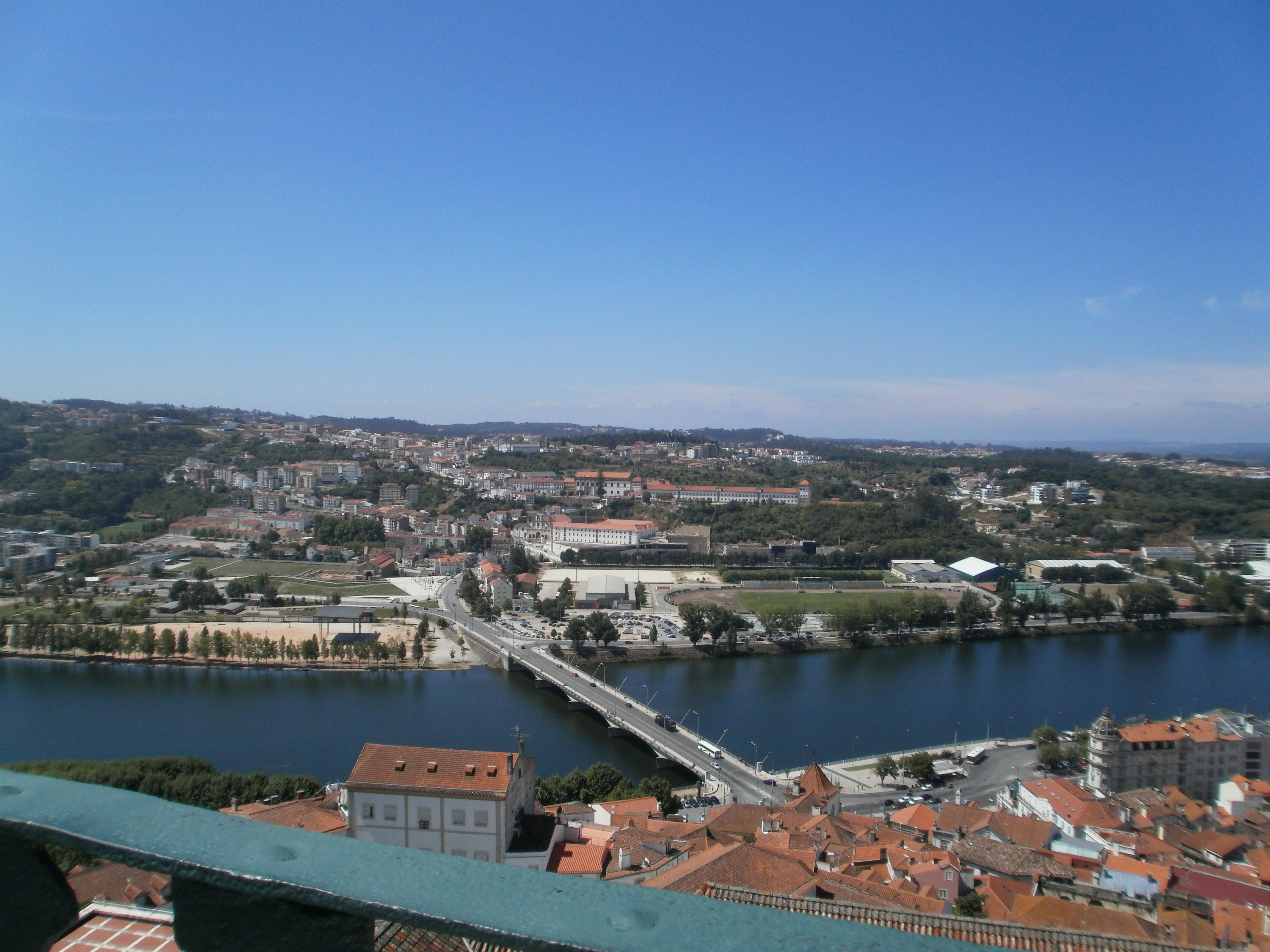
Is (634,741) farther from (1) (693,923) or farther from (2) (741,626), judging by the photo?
(1) (693,923)

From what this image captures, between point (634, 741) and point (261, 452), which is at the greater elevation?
point (261, 452)

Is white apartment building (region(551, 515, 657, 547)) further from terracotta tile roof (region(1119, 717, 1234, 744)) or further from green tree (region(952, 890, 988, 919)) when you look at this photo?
green tree (region(952, 890, 988, 919))

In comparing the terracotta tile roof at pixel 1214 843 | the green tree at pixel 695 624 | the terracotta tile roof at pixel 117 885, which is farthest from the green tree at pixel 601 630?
the terracotta tile roof at pixel 117 885

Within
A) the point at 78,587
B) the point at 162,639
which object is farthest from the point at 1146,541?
the point at 78,587

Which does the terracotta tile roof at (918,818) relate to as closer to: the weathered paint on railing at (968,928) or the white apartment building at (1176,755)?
the white apartment building at (1176,755)

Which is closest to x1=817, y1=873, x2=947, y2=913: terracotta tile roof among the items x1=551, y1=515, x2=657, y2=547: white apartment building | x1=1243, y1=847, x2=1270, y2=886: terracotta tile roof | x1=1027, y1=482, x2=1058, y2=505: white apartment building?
x1=1243, y1=847, x2=1270, y2=886: terracotta tile roof
